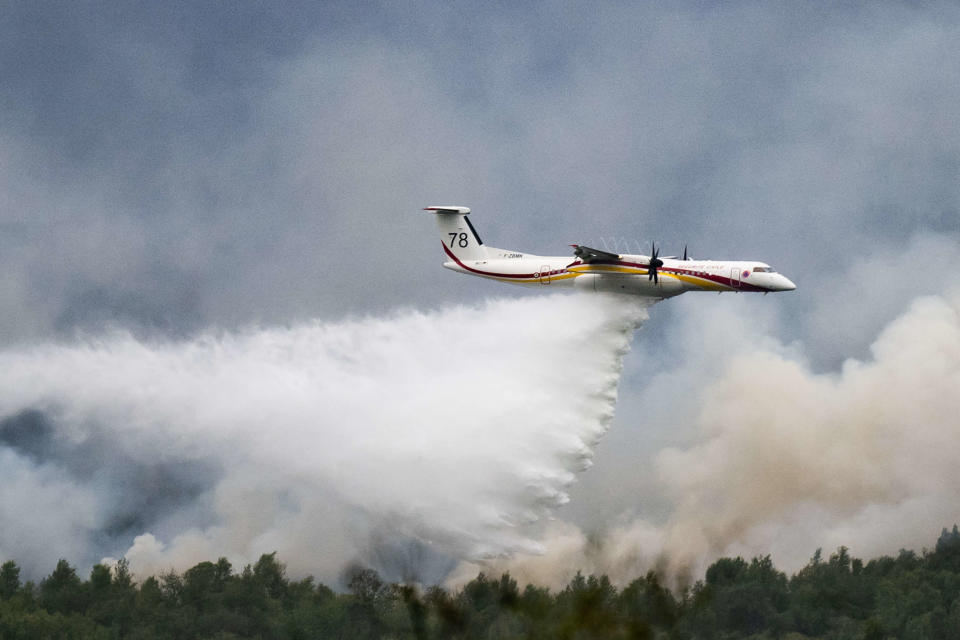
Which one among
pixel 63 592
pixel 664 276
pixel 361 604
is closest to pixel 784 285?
pixel 664 276

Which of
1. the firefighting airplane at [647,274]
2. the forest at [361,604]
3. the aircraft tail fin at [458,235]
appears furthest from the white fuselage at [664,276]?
the forest at [361,604]

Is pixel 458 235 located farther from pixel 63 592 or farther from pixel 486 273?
pixel 63 592

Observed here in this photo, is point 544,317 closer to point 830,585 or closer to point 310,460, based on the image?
point 310,460

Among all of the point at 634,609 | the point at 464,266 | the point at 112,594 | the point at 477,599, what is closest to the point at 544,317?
the point at 464,266

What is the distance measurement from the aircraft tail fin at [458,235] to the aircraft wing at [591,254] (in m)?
4.24

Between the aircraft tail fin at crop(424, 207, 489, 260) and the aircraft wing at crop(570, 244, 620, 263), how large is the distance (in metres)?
4.24

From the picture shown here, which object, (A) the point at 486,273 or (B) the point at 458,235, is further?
(B) the point at 458,235

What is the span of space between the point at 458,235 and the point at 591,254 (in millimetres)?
5840

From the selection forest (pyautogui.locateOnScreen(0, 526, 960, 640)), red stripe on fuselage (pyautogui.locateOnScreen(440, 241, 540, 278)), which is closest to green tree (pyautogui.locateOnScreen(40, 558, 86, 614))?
forest (pyautogui.locateOnScreen(0, 526, 960, 640))

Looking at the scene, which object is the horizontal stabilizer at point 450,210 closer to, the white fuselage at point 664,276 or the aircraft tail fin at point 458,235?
the aircraft tail fin at point 458,235

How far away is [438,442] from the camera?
5216 cm

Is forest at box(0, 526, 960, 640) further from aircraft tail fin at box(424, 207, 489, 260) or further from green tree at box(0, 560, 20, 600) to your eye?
aircraft tail fin at box(424, 207, 489, 260)

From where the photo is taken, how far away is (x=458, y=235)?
5397cm

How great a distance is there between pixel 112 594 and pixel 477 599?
44.8m
